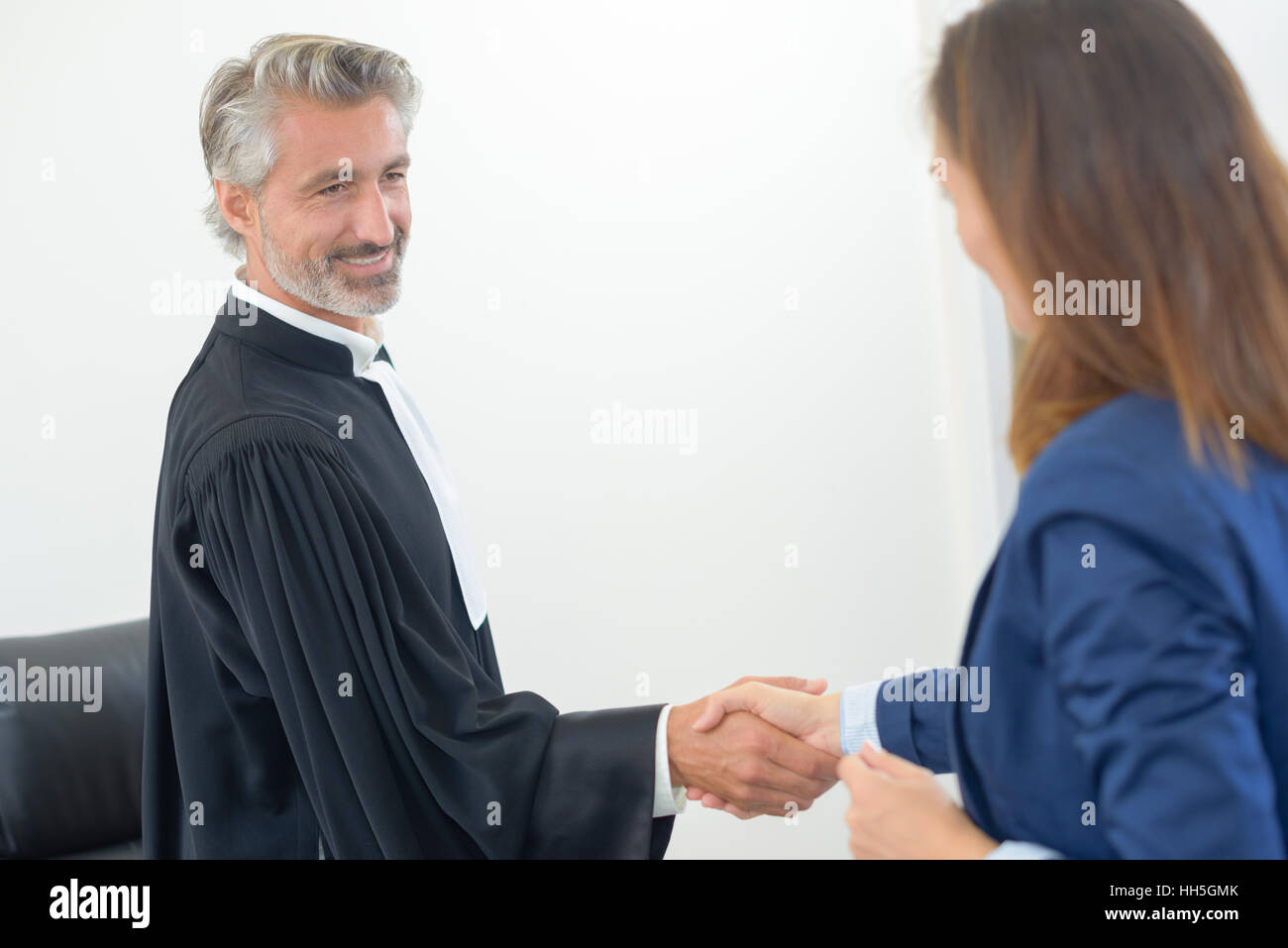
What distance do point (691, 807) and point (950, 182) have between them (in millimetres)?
2574

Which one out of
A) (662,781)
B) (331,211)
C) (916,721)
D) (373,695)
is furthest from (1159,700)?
(331,211)

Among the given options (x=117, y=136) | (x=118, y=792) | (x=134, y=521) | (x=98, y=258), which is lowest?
(x=118, y=792)

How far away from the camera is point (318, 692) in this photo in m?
1.50

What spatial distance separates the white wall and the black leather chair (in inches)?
29.6

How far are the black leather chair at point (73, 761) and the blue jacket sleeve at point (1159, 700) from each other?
6.17 feet

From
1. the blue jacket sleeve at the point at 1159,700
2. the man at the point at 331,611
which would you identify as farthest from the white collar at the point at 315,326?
the blue jacket sleeve at the point at 1159,700

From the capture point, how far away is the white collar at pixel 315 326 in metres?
1.75

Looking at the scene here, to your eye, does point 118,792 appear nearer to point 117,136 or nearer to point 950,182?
point 117,136

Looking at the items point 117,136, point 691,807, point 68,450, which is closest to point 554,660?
point 691,807

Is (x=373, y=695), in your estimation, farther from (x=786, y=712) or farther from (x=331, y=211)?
(x=331, y=211)

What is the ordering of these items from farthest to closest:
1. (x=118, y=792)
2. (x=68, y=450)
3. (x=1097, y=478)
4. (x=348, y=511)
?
(x=68, y=450) < (x=118, y=792) < (x=348, y=511) < (x=1097, y=478)

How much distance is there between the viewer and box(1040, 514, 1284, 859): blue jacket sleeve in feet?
2.84
